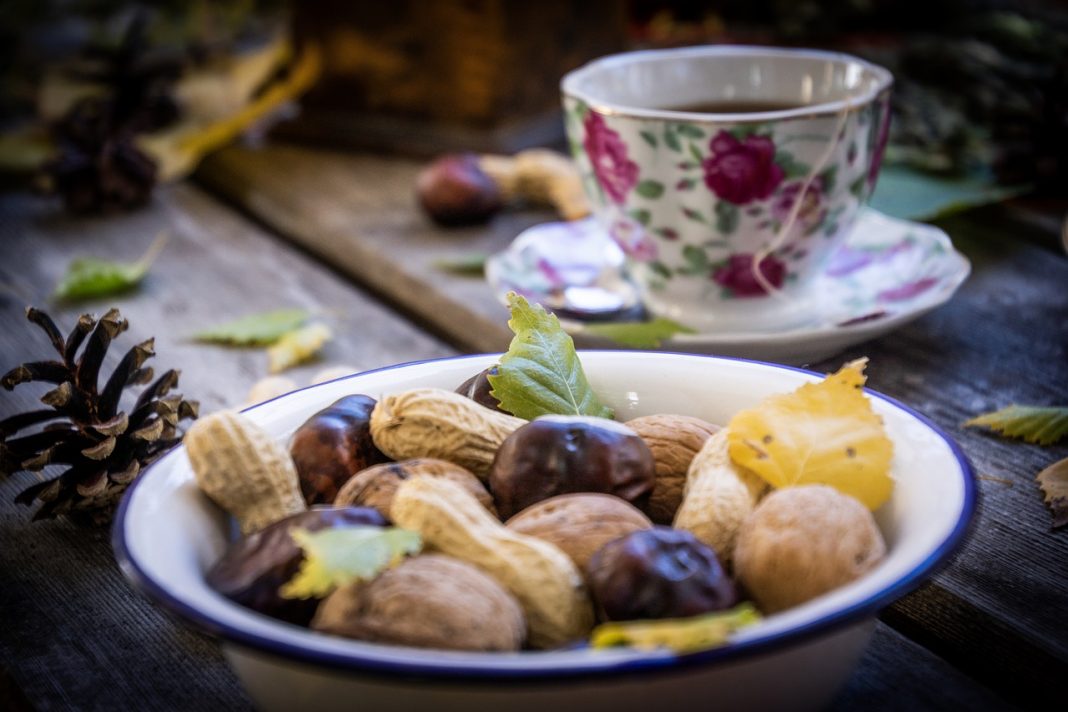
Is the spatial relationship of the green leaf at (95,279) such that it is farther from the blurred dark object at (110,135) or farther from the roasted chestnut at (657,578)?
the roasted chestnut at (657,578)

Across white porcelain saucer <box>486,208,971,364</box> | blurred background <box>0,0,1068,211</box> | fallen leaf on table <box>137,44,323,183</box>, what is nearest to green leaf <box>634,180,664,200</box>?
white porcelain saucer <box>486,208,971,364</box>

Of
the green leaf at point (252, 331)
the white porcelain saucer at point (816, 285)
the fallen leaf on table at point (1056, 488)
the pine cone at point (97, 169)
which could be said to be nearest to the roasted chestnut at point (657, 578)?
the fallen leaf on table at point (1056, 488)

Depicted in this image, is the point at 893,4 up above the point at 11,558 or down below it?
above

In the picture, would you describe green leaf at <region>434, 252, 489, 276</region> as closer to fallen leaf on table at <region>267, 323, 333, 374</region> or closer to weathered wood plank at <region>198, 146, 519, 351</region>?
weathered wood plank at <region>198, 146, 519, 351</region>

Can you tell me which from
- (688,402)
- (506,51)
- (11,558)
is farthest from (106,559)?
(506,51)

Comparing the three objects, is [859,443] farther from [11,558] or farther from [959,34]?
[959,34]
